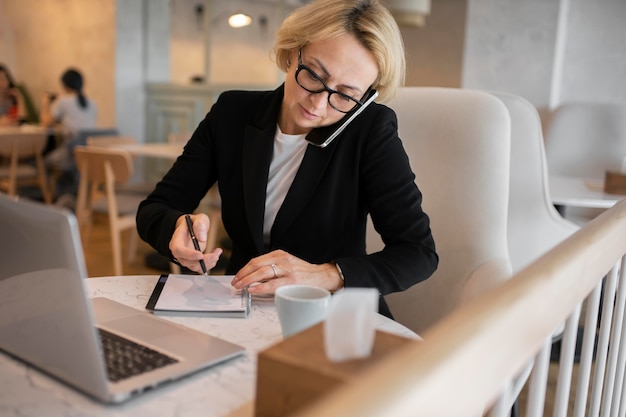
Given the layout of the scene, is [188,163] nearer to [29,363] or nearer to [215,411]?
[29,363]

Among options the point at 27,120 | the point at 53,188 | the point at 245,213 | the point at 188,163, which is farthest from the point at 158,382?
the point at 27,120

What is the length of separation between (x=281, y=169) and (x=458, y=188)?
1.44 ft

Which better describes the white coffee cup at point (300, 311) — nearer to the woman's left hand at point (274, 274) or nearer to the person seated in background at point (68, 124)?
the woman's left hand at point (274, 274)

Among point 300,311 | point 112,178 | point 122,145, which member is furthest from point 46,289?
point 122,145

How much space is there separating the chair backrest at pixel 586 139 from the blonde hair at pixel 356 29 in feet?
9.42

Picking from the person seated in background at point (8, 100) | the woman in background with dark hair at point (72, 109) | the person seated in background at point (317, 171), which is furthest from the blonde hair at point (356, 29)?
the person seated in background at point (8, 100)

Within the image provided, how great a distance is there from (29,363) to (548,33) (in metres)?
4.14

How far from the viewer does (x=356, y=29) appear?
1.23 meters

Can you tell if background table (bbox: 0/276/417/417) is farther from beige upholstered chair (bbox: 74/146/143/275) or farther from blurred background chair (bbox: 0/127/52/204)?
blurred background chair (bbox: 0/127/52/204)

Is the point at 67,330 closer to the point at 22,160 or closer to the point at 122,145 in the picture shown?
the point at 122,145

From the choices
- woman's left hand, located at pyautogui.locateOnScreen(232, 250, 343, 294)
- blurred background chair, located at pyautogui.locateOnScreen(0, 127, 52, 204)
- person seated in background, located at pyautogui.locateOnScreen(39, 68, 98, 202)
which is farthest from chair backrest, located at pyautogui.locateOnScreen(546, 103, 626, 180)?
blurred background chair, located at pyautogui.locateOnScreen(0, 127, 52, 204)

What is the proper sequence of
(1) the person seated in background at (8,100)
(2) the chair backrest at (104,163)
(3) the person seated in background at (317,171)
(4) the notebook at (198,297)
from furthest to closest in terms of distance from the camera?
(1) the person seated in background at (8,100) → (2) the chair backrest at (104,163) → (3) the person seated in background at (317,171) → (4) the notebook at (198,297)

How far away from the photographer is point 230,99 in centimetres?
146

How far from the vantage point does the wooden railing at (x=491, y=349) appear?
32 centimetres
